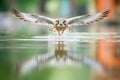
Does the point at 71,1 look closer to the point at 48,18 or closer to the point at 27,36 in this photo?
the point at 48,18

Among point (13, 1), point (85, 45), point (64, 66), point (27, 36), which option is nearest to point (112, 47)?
point (85, 45)

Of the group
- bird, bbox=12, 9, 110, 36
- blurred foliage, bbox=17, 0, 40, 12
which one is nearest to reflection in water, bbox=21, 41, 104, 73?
bird, bbox=12, 9, 110, 36

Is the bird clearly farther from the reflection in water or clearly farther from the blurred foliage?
the reflection in water

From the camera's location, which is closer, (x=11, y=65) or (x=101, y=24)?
(x=11, y=65)

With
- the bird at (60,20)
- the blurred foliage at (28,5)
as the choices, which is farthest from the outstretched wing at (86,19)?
the blurred foliage at (28,5)

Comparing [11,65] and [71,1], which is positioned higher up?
[71,1]

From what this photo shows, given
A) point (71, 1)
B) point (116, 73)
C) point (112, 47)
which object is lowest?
point (116, 73)

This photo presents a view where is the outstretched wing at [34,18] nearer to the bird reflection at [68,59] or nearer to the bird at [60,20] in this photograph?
the bird at [60,20]
